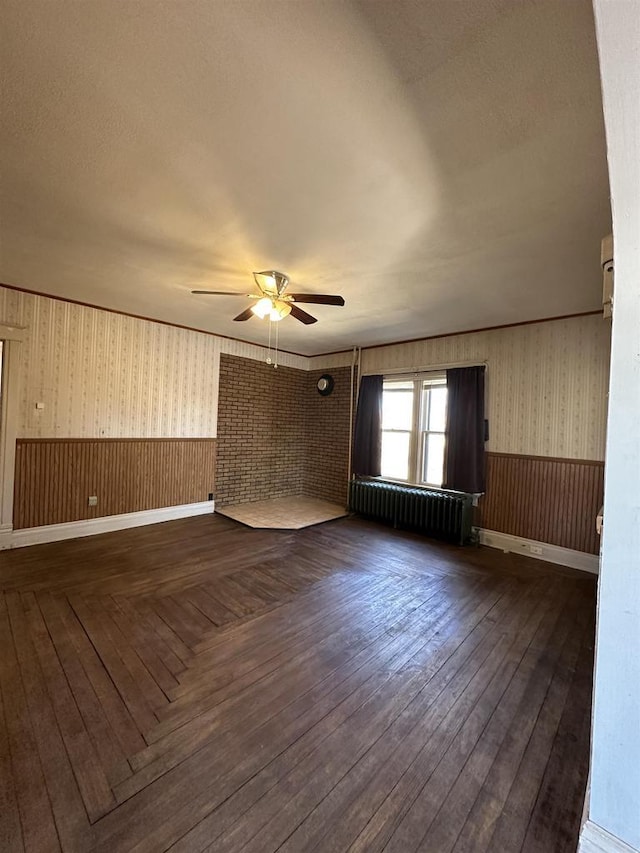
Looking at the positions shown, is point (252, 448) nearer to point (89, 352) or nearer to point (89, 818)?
point (89, 352)

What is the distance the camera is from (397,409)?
5371 millimetres

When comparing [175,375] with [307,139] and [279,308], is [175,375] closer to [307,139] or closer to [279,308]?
[279,308]

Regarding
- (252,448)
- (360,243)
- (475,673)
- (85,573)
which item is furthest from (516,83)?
(252,448)

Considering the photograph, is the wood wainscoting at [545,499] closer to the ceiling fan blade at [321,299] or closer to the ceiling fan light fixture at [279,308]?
the ceiling fan blade at [321,299]

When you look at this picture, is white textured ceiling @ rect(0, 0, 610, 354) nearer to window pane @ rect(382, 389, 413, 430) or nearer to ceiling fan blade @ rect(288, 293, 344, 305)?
ceiling fan blade @ rect(288, 293, 344, 305)

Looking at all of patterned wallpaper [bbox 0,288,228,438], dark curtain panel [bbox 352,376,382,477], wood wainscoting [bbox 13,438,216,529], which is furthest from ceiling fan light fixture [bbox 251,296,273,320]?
dark curtain panel [bbox 352,376,382,477]

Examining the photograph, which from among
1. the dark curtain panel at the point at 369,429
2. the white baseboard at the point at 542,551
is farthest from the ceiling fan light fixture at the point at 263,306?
the white baseboard at the point at 542,551

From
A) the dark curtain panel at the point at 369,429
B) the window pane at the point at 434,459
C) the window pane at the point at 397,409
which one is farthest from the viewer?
the dark curtain panel at the point at 369,429

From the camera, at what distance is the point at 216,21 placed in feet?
3.60

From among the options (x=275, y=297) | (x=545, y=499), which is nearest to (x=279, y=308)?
(x=275, y=297)

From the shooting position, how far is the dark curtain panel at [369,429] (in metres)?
5.41

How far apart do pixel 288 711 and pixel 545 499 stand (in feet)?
11.6

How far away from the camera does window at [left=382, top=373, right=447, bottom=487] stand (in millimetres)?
4876

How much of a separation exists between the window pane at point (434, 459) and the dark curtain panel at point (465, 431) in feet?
0.95
